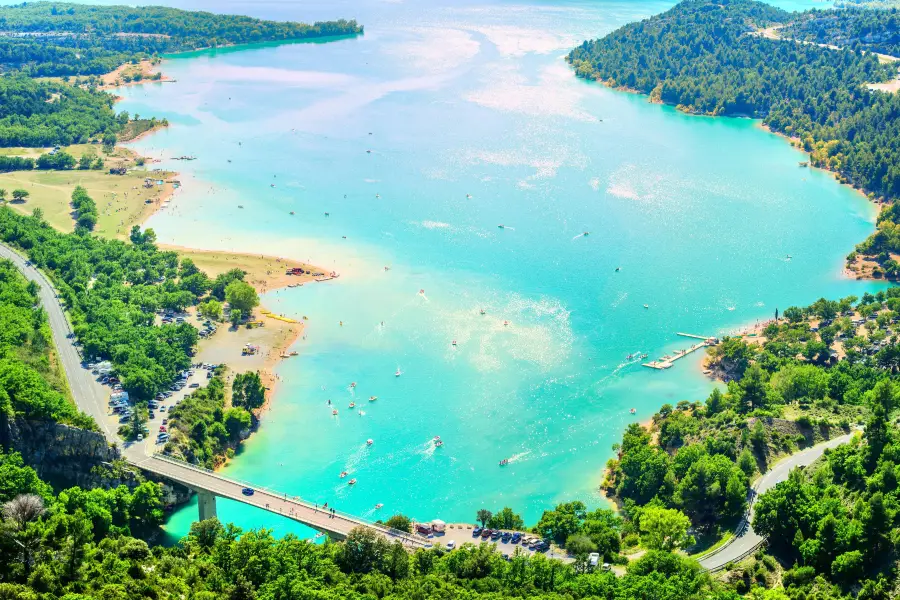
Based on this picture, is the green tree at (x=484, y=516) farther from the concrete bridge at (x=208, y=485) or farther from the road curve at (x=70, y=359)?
the road curve at (x=70, y=359)

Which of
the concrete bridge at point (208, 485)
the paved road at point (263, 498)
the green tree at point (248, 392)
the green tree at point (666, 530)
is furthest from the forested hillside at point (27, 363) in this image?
the green tree at point (666, 530)

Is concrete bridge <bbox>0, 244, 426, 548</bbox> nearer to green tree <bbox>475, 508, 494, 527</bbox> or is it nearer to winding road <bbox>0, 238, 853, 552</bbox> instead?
winding road <bbox>0, 238, 853, 552</bbox>

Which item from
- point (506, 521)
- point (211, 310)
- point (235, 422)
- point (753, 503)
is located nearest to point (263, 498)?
point (235, 422)

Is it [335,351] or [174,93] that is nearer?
[335,351]

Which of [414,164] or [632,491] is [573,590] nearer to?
[632,491]

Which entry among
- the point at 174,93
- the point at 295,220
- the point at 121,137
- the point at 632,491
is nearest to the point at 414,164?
the point at 295,220
